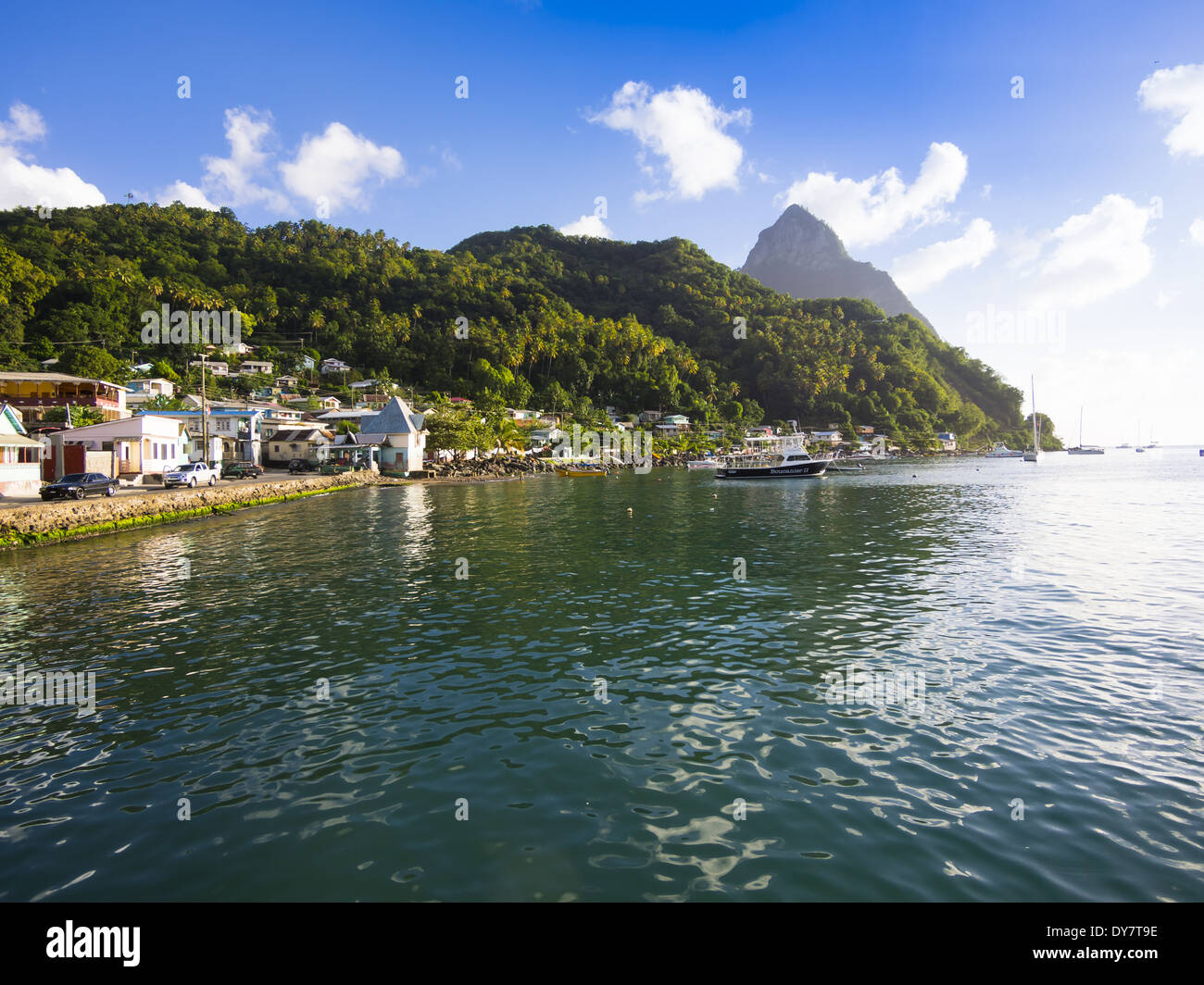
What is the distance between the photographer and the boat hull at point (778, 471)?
84.6 metres

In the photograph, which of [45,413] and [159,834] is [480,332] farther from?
[159,834]

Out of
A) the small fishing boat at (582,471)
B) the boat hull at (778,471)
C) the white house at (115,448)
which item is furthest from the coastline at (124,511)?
the boat hull at (778,471)

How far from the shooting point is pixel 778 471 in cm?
8494

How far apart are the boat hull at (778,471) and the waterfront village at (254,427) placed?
38214 mm

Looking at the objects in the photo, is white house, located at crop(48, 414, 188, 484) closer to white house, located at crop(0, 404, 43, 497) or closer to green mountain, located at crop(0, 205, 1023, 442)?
white house, located at crop(0, 404, 43, 497)

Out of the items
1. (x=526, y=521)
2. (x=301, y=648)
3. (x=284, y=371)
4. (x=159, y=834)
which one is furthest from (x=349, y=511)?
(x=284, y=371)

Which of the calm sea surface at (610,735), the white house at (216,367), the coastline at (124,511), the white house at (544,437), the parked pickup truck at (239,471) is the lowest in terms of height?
the calm sea surface at (610,735)

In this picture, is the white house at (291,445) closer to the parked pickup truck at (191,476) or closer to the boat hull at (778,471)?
the parked pickup truck at (191,476)

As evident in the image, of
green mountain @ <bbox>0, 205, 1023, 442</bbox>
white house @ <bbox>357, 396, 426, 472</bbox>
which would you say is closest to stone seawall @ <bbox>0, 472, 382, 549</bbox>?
white house @ <bbox>357, 396, 426, 472</bbox>

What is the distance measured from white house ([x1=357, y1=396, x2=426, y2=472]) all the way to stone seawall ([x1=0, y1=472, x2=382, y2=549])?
93.4 ft

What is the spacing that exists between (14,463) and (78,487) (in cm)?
613

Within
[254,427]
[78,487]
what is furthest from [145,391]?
[78,487]

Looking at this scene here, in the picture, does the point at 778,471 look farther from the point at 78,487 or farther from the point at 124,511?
the point at 78,487

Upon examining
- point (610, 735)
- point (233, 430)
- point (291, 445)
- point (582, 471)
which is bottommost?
point (610, 735)
